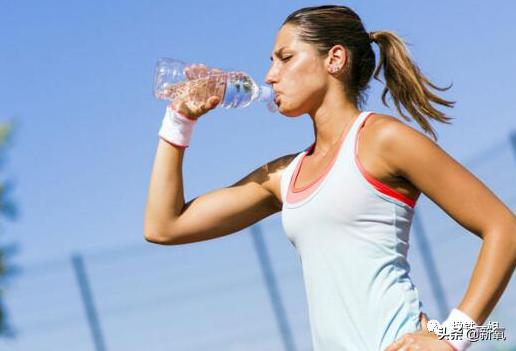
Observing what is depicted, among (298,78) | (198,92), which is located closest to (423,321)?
(298,78)

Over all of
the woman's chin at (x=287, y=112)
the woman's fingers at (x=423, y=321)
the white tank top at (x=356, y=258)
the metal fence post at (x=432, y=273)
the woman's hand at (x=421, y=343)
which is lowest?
the metal fence post at (x=432, y=273)

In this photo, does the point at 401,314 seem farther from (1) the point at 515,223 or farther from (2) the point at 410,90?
(2) the point at 410,90

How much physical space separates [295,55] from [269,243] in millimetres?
7679

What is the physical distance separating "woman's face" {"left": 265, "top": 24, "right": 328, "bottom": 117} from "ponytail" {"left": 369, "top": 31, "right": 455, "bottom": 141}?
19 cm

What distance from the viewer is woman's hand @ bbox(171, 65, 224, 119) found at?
9.36 ft

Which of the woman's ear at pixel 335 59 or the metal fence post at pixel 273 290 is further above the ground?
the woman's ear at pixel 335 59

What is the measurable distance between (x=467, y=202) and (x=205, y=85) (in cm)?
86

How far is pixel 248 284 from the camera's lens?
33.6 feet

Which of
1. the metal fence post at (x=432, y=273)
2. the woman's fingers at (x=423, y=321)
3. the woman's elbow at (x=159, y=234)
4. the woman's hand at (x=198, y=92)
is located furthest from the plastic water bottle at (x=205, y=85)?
the metal fence post at (x=432, y=273)

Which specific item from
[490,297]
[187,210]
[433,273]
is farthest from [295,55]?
[433,273]

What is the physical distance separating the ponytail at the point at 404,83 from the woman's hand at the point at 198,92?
0.42 meters

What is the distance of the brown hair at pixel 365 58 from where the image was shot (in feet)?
8.79

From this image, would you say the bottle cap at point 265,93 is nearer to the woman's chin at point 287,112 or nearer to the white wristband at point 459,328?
the woman's chin at point 287,112

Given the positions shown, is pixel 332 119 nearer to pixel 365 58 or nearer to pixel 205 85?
pixel 365 58
